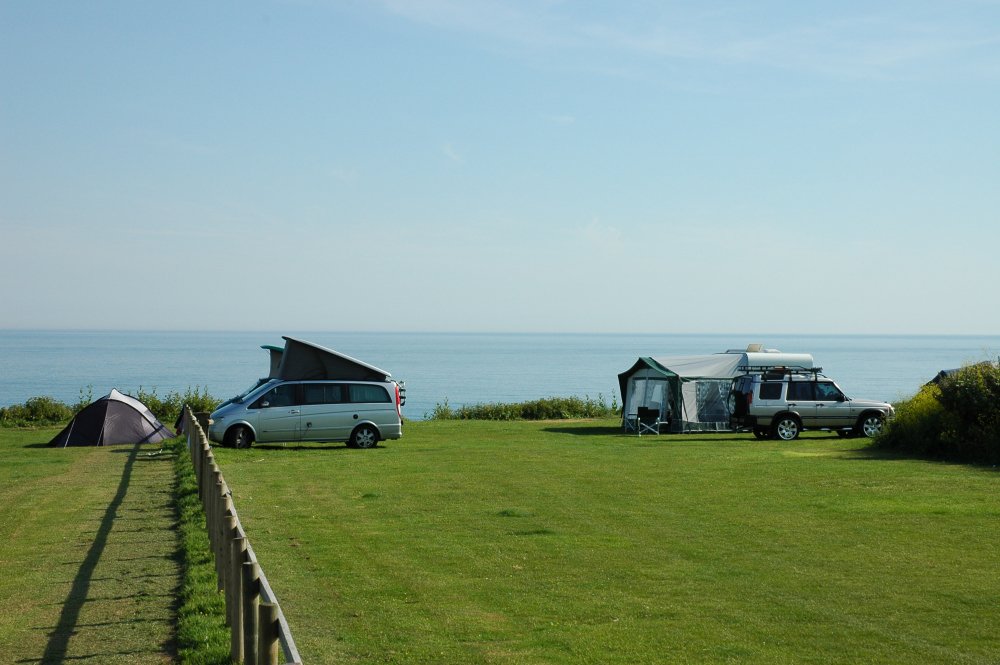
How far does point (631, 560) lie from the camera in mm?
10383

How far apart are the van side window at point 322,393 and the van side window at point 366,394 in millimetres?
273

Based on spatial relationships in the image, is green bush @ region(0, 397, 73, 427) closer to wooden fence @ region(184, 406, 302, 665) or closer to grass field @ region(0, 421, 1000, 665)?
grass field @ region(0, 421, 1000, 665)

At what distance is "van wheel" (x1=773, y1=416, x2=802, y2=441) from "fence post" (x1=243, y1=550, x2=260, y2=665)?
23219 mm

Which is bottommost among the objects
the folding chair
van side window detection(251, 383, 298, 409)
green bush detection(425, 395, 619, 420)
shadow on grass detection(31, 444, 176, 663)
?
shadow on grass detection(31, 444, 176, 663)

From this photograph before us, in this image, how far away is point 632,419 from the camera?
31188mm

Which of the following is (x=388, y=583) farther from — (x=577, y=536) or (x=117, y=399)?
(x=117, y=399)

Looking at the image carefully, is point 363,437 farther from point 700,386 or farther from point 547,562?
point 547,562

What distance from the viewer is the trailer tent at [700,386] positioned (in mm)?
30797

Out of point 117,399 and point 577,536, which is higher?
point 117,399

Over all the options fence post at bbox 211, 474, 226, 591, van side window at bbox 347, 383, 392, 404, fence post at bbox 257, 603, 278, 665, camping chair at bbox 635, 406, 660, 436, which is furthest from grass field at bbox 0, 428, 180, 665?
camping chair at bbox 635, 406, 660, 436

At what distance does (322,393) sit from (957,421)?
46.2 ft

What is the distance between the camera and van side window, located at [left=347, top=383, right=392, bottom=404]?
83.5 ft

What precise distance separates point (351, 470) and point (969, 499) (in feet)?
33.9

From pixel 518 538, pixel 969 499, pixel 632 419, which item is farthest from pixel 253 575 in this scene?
pixel 632 419
